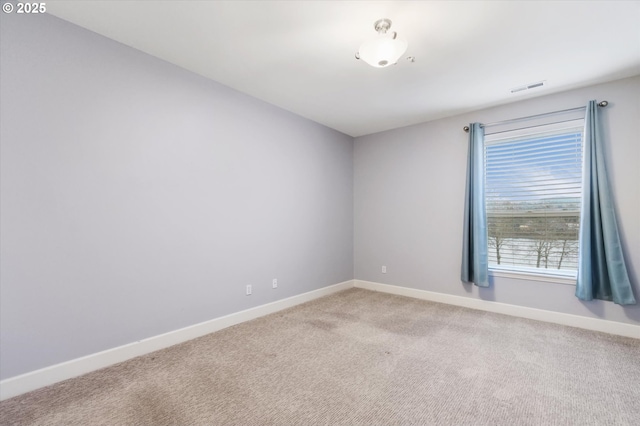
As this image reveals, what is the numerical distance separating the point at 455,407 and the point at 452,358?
0.70 m

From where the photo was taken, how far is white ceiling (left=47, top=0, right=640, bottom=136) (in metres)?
2.03

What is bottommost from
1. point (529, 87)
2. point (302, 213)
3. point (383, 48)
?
point (302, 213)

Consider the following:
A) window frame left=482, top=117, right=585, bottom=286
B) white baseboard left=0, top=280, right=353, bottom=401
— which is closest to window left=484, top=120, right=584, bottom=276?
window frame left=482, top=117, right=585, bottom=286

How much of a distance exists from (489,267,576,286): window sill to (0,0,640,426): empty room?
0.02 meters

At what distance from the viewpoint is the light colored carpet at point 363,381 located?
173 centimetres

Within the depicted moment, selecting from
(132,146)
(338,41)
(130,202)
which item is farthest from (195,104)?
(338,41)

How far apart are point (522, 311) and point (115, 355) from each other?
4.29m

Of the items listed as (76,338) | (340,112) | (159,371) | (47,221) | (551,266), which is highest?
(340,112)

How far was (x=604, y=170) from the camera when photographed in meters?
2.96

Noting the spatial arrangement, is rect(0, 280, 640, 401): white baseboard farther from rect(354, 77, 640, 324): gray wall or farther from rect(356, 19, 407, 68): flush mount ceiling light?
rect(356, 19, 407, 68): flush mount ceiling light

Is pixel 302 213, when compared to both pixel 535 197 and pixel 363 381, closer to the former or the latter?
pixel 363 381

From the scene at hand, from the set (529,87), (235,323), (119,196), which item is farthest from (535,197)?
(119,196)

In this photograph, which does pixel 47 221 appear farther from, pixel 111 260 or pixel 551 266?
pixel 551 266

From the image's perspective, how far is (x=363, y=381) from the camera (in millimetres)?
2098
